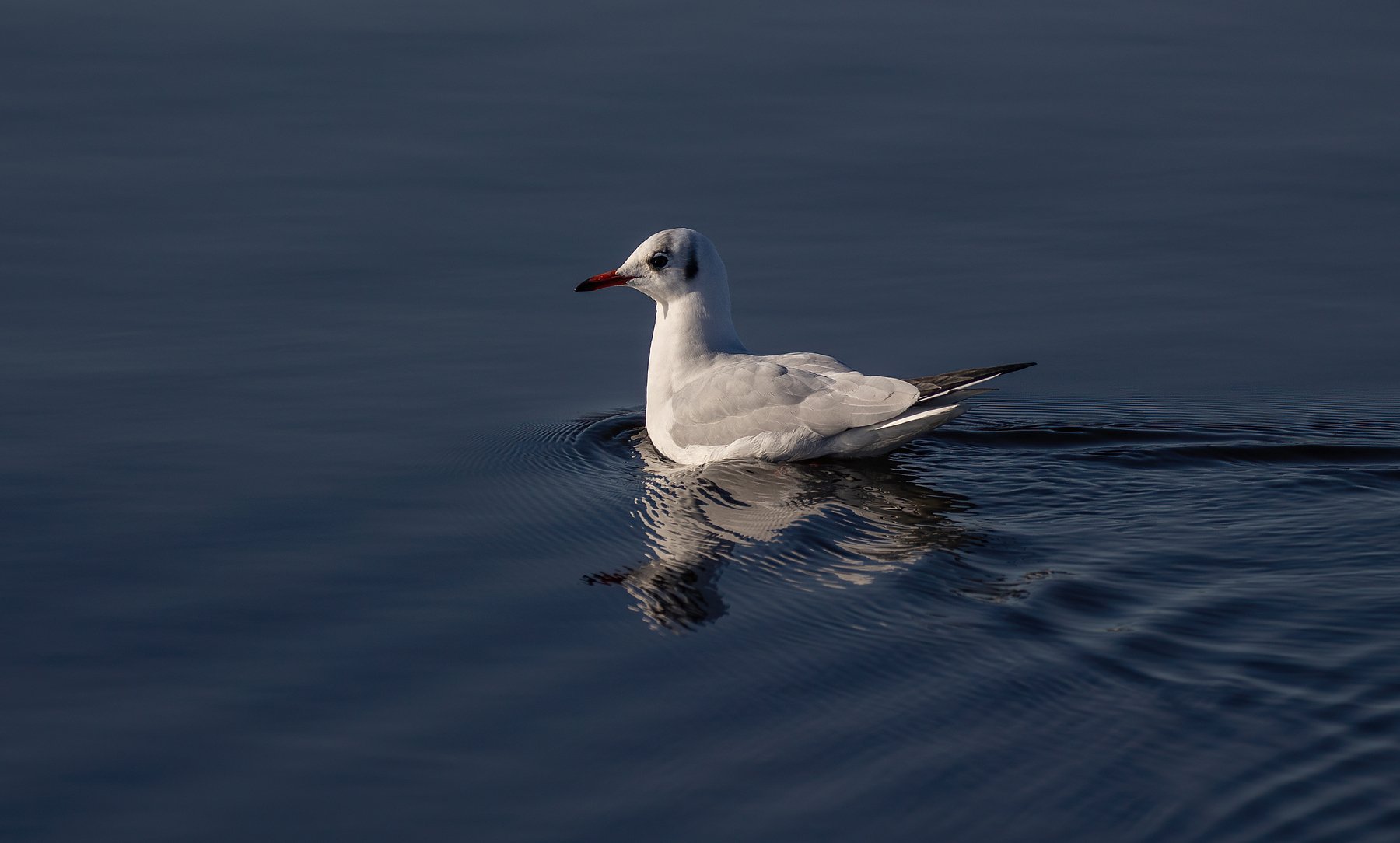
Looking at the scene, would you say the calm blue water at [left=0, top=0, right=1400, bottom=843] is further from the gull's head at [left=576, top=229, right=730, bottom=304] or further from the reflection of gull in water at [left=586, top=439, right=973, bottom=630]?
the gull's head at [left=576, top=229, right=730, bottom=304]

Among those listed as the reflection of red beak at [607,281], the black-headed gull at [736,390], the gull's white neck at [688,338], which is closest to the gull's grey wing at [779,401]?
the black-headed gull at [736,390]

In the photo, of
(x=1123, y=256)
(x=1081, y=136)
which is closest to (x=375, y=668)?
(x=1123, y=256)

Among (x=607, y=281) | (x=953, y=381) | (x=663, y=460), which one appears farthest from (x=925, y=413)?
(x=607, y=281)

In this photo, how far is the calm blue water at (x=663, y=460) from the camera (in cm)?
564

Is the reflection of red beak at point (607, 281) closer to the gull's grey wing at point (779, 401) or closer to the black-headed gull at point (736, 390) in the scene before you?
the black-headed gull at point (736, 390)

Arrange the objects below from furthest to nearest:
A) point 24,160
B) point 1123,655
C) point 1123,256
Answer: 1. point 24,160
2. point 1123,256
3. point 1123,655

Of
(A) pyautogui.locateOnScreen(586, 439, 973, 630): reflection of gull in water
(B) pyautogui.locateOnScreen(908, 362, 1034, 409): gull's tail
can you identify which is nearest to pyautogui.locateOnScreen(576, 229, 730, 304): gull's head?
(A) pyautogui.locateOnScreen(586, 439, 973, 630): reflection of gull in water

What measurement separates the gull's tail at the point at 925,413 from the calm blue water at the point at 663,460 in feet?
0.86

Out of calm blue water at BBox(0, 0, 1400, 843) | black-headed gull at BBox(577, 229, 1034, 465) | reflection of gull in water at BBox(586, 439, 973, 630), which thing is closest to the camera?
calm blue water at BBox(0, 0, 1400, 843)

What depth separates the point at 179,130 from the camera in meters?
13.3

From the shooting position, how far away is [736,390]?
9.26m

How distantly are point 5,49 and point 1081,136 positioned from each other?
919 cm

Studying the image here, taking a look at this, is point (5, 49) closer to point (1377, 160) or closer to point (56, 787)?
point (56, 787)

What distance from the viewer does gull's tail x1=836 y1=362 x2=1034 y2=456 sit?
846 cm
